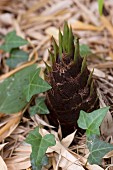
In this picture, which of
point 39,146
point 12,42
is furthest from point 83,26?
point 39,146

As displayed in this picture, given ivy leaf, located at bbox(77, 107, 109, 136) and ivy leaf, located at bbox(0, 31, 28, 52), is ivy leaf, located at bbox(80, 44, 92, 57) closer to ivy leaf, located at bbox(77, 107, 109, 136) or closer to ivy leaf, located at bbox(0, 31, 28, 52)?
ivy leaf, located at bbox(0, 31, 28, 52)

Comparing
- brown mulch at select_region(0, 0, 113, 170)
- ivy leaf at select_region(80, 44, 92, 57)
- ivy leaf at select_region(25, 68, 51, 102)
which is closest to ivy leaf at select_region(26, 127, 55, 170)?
brown mulch at select_region(0, 0, 113, 170)

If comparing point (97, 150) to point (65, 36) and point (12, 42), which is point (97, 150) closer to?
point (65, 36)

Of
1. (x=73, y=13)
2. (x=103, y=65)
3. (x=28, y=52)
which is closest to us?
(x=103, y=65)

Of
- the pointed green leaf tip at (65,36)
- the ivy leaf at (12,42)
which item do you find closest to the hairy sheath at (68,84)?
the pointed green leaf tip at (65,36)

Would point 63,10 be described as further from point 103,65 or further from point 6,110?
point 6,110

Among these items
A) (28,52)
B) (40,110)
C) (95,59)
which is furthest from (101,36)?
(40,110)
